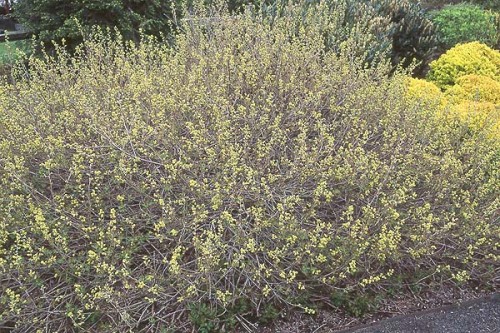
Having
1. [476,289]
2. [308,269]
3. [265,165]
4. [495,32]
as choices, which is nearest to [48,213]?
[265,165]

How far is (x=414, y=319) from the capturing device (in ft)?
9.03

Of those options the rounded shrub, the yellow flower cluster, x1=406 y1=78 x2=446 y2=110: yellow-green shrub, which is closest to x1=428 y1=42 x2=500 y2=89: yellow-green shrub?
the yellow flower cluster

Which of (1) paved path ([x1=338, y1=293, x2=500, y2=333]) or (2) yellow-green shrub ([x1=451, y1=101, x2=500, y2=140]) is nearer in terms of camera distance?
(1) paved path ([x1=338, y1=293, x2=500, y2=333])

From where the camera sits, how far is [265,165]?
309 cm

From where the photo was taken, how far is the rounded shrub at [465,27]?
21.7ft

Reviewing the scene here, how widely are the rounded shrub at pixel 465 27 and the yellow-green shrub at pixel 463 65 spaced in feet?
3.29

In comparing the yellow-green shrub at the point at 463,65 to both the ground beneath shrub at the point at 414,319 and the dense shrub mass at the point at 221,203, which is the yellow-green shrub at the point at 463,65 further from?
the ground beneath shrub at the point at 414,319

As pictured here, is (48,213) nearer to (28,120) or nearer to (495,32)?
(28,120)

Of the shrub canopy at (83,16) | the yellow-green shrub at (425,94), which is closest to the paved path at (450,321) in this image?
the yellow-green shrub at (425,94)

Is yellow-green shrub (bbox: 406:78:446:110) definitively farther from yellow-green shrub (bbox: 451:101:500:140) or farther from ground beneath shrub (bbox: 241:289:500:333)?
ground beneath shrub (bbox: 241:289:500:333)

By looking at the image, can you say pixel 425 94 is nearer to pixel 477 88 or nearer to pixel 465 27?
pixel 477 88

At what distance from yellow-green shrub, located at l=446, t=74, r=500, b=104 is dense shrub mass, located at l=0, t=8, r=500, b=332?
98cm

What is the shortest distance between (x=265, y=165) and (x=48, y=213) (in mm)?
1280

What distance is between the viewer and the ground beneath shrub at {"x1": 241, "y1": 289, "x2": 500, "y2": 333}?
8.79 ft
